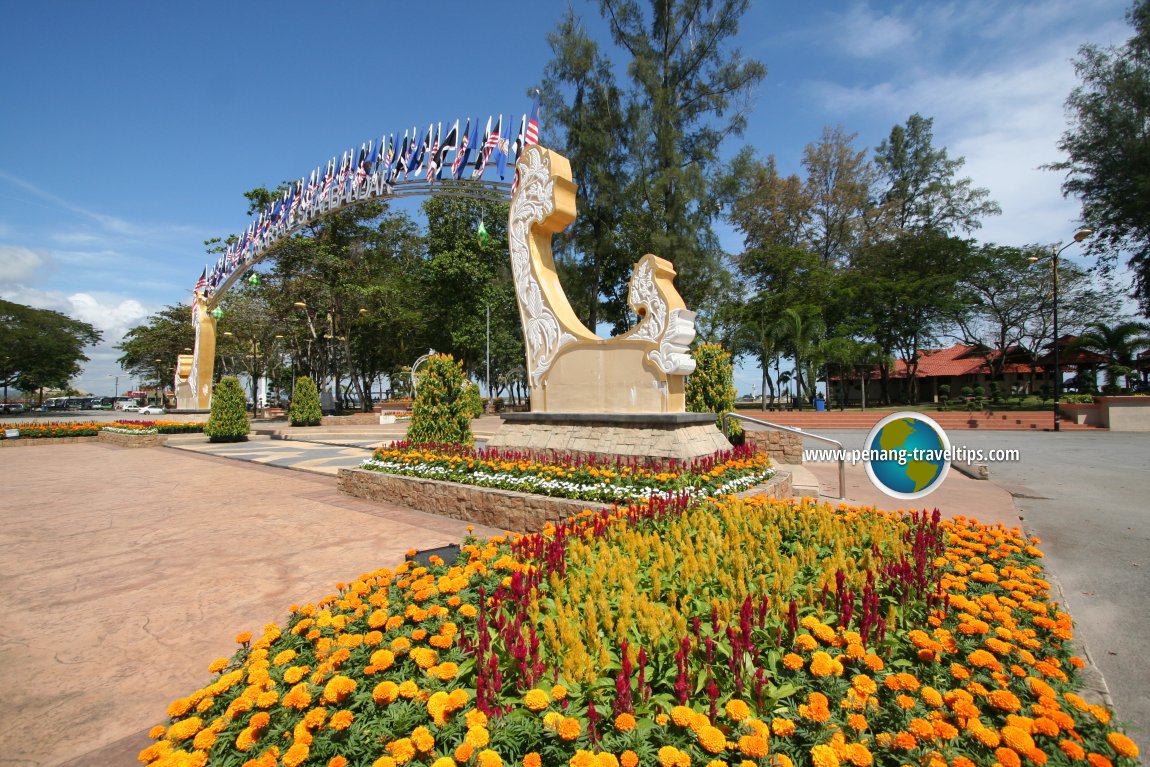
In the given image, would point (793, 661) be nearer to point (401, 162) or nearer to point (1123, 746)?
point (1123, 746)

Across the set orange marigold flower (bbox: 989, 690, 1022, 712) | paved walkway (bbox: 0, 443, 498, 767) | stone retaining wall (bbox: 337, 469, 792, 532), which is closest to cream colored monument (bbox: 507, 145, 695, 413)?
stone retaining wall (bbox: 337, 469, 792, 532)

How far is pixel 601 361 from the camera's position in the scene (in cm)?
770

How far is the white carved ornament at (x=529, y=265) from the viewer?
837 cm

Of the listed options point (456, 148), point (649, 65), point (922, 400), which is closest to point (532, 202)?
point (456, 148)

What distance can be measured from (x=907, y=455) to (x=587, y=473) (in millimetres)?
3580

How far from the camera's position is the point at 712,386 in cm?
1002

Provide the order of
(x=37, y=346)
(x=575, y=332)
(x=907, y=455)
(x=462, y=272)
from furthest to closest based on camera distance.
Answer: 1. (x=37, y=346)
2. (x=462, y=272)
3. (x=575, y=332)
4. (x=907, y=455)

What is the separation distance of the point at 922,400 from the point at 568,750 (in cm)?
4547

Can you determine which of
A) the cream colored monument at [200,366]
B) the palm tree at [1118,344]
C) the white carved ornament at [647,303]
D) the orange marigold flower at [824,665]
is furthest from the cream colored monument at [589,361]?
the palm tree at [1118,344]

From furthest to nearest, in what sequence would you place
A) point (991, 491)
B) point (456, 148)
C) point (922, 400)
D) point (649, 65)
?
1. point (922, 400)
2. point (649, 65)
3. point (456, 148)
4. point (991, 491)

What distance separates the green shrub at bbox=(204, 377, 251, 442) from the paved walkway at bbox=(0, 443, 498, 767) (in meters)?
8.32

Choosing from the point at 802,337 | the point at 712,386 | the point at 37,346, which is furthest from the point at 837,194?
the point at 37,346

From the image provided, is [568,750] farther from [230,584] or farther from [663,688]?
[230,584]

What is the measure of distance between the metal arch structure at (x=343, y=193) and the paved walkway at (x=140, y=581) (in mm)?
6573
